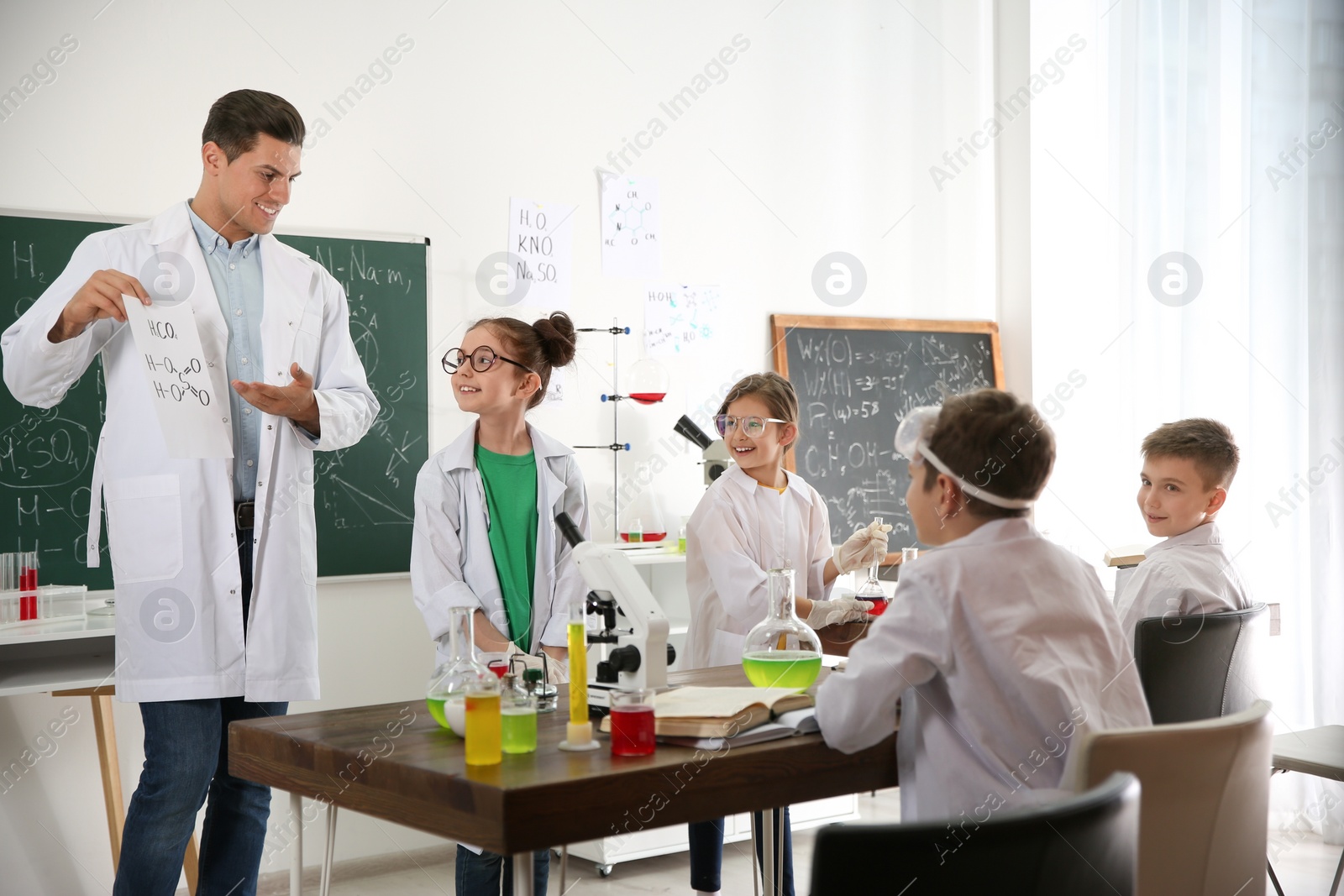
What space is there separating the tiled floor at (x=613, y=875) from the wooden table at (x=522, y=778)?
1.78 m

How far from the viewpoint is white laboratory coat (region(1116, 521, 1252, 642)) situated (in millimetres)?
2379

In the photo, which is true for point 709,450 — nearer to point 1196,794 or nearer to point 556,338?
point 556,338

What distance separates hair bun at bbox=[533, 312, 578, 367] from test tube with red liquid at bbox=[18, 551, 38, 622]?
147 centimetres

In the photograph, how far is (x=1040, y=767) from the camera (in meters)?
1.60

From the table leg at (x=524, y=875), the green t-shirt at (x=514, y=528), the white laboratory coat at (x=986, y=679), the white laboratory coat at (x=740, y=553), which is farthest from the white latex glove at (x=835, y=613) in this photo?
the table leg at (x=524, y=875)

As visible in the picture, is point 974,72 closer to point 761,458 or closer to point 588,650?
point 761,458

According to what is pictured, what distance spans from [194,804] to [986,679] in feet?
4.94

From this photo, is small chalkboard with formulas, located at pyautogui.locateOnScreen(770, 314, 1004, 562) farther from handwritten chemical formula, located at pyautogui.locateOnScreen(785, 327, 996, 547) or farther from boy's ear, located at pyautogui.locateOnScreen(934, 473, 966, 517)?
boy's ear, located at pyautogui.locateOnScreen(934, 473, 966, 517)

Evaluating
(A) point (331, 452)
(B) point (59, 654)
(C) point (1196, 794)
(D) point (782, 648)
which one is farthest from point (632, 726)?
(A) point (331, 452)

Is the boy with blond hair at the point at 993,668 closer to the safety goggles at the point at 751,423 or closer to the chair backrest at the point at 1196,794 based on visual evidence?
the chair backrest at the point at 1196,794

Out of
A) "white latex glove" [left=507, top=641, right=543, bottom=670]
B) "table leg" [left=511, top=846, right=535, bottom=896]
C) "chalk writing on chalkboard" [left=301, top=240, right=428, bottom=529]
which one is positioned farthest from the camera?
"chalk writing on chalkboard" [left=301, top=240, right=428, bottom=529]

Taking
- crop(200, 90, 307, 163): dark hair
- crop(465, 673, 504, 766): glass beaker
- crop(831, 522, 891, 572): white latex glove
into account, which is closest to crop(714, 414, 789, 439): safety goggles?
crop(831, 522, 891, 572): white latex glove

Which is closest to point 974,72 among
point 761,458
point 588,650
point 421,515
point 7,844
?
point 761,458

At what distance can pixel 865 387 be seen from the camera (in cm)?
483
